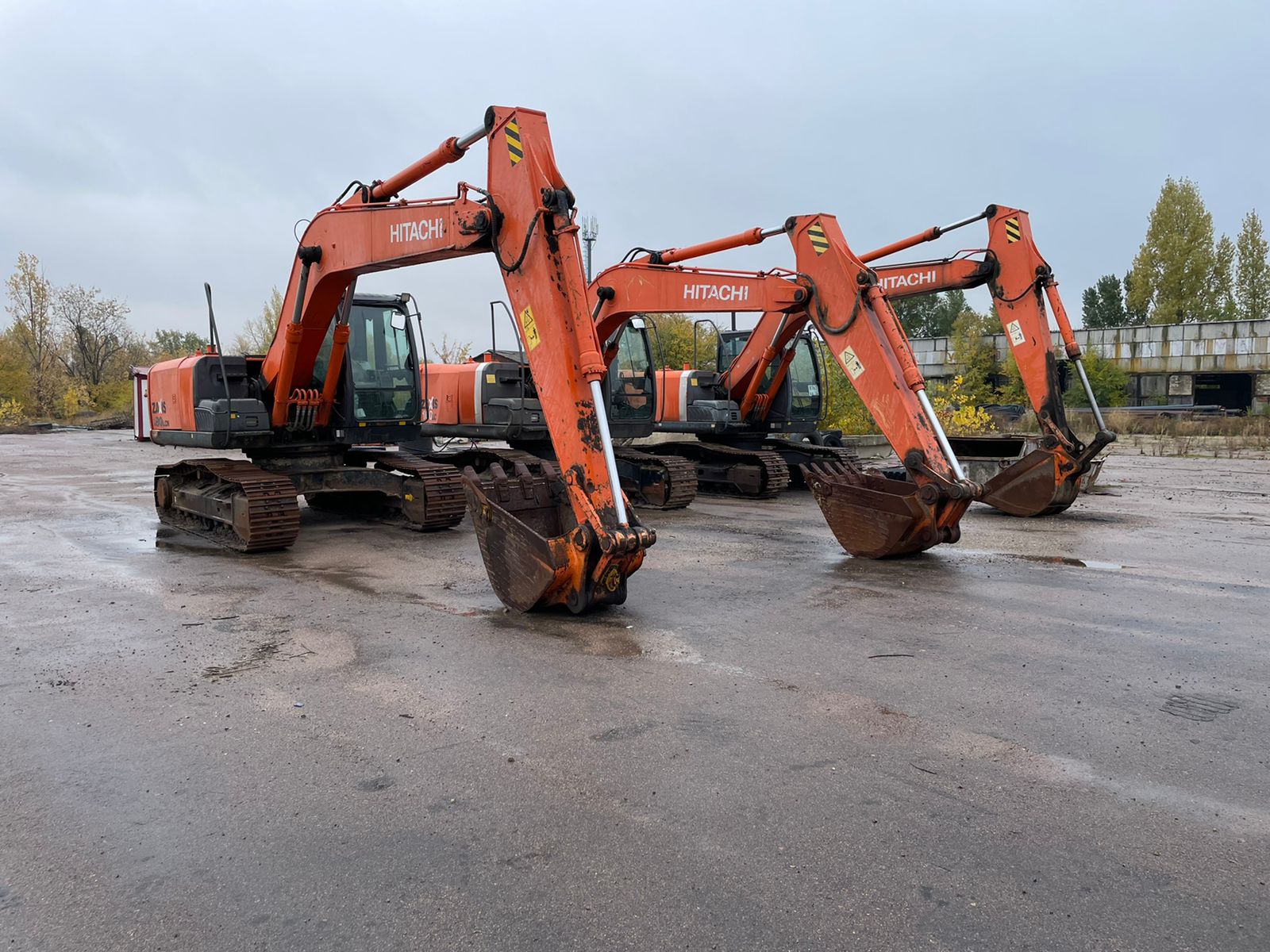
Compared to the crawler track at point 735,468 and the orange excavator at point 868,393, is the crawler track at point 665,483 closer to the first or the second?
the crawler track at point 735,468

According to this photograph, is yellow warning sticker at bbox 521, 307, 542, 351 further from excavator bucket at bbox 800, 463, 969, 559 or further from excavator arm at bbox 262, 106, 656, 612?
excavator bucket at bbox 800, 463, 969, 559

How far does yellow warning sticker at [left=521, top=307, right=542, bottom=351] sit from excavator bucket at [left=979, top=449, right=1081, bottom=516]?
709cm

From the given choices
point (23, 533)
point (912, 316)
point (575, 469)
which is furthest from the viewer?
point (912, 316)

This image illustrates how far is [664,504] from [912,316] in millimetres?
65014

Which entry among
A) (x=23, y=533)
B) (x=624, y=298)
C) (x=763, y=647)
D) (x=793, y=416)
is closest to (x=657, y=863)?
(x=763, y=647)

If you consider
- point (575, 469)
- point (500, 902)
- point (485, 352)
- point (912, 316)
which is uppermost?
point (912, 316)

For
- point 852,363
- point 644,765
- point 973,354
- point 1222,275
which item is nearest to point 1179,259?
point 1222,275

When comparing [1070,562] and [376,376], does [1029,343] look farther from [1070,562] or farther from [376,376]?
[376,376]

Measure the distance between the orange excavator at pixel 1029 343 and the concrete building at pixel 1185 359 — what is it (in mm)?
33664

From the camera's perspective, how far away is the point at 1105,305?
190ft

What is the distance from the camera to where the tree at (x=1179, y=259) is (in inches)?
1980

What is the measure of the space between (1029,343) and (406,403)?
778 cm

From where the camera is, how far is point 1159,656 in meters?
5.68

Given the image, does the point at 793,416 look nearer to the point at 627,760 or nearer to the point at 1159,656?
the point at 1159,656
